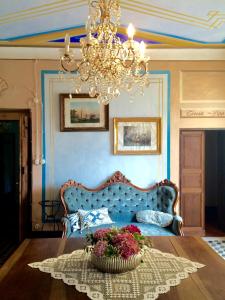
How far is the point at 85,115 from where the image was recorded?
5.00m

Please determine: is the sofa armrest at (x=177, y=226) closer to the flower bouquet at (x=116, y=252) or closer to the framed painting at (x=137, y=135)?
the framed painting at (x=137, y=135)

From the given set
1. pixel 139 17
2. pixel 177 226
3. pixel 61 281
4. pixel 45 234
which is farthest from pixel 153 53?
pixel 61 281

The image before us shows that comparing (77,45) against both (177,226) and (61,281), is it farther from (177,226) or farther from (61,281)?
(61,281)

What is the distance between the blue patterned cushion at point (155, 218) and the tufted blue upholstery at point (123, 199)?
0.63 ft

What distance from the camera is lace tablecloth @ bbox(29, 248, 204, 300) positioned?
1.80 m

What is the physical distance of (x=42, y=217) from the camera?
16.6 feet

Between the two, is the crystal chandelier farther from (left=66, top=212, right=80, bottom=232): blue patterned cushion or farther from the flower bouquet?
(left=66, top=212, right=80, bottom=232): blue patterned cushion

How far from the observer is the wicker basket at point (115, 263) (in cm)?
200

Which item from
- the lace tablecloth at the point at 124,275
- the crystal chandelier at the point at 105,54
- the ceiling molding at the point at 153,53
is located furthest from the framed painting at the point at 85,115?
the lace tablecloth at the point at 124,275

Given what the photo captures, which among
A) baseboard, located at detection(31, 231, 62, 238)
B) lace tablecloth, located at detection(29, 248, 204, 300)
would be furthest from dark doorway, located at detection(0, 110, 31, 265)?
lace tablecloth, located at detection(29, 248, 204, 300)

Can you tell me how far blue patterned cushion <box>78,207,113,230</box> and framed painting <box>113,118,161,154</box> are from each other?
1085 millimetres

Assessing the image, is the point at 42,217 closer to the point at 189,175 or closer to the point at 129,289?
the point at 189,175

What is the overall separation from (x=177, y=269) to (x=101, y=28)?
2.17 m

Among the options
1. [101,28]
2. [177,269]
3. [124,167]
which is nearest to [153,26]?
[101,28]
